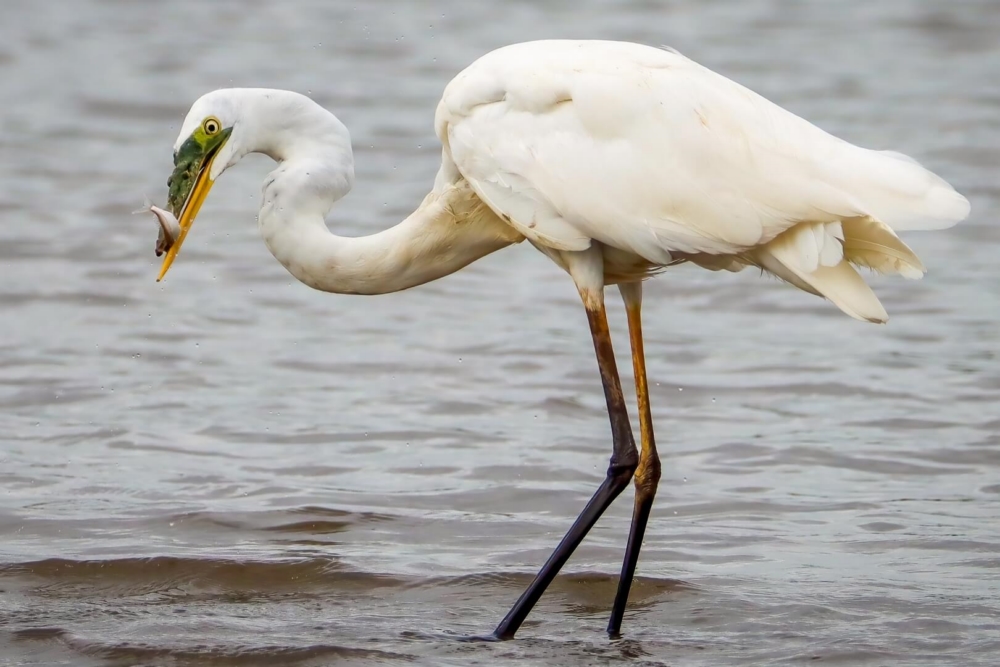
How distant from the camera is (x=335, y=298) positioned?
1002cm

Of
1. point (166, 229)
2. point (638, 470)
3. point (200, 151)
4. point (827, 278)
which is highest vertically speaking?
point (200, 151)

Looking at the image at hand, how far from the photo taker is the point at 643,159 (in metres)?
5.17

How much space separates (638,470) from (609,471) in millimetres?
110

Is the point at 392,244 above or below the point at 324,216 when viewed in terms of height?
below

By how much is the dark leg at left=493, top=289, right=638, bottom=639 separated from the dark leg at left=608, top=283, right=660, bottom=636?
0.21 feet

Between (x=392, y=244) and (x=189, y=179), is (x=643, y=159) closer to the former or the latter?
(x=392, y=244)

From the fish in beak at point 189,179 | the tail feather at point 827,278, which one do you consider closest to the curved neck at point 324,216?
the fish in beak at point 189,179

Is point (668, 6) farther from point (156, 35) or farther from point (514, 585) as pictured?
point (514, 585)

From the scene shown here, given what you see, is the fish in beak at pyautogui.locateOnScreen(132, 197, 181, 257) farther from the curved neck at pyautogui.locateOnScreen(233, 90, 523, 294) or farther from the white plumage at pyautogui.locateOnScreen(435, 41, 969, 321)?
the white plumage at pyautogui.locateOnScreen(435, 41, 969, 321)

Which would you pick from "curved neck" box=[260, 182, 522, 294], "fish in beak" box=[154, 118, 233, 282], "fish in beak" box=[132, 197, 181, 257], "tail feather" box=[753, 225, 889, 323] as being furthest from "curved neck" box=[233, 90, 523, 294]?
"tail feather" box=[753, 225, 889, 323]

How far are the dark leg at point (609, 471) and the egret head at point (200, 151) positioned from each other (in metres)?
1.34

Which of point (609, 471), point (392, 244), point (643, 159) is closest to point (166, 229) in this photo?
point (392, 244)

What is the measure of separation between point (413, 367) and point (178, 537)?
2.48 meters

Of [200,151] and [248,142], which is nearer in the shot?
[200,151]
